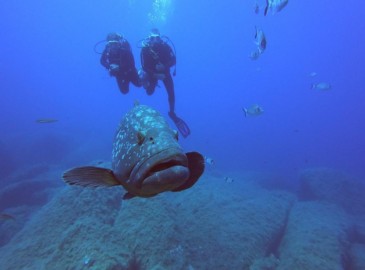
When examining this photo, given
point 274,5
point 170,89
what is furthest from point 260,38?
point 170,89

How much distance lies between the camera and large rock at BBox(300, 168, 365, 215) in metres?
14.1

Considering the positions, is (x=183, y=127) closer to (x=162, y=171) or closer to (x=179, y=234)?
(x=179, y=234)

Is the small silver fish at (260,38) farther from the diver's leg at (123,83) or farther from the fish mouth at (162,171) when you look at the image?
the fish mouth at (162,171)

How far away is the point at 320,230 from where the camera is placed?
8.48 m

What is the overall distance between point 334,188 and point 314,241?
809 centimetres

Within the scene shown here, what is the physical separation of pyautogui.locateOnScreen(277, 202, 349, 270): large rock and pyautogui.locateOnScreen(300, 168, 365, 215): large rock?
3.40m

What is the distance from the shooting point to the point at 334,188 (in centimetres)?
1444

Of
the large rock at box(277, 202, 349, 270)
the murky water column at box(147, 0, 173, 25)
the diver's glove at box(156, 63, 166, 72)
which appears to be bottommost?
the large rock at box(277, 202, 349, 270)

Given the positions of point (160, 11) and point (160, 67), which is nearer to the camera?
point (160, 67)

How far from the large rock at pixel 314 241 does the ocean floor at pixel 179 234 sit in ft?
0.09

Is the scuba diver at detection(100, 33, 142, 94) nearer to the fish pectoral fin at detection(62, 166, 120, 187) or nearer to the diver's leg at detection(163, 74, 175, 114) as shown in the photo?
the diver's leg at detection(163, 74, 175, 114)

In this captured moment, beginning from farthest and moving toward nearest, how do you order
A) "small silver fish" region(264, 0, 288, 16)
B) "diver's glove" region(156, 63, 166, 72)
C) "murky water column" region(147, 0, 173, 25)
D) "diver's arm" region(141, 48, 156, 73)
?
"murky water column" region(147, 0, 173, 25) → "diver's glove" region(156, 63, 166, 72) → "diver's arm" region(141, 48, 156, 73) → "small silver fish" region(264, 0, 288, 16)

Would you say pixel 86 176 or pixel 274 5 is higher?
pixel 274 5

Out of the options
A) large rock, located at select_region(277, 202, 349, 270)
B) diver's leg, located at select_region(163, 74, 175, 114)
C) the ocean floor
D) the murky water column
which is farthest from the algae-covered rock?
the murky water column
